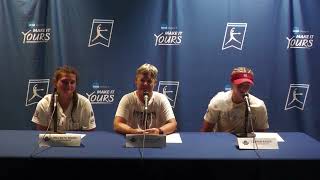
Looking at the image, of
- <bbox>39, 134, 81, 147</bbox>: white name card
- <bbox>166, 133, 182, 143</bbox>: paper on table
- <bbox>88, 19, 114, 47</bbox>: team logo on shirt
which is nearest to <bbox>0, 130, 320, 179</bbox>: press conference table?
<bbox>39, 134, 81, 147</bbox>: white name card

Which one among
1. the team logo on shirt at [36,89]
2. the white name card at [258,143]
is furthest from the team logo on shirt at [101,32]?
the white name card at [258,143]

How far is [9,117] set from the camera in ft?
12.7

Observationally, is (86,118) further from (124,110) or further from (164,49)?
(164,49)

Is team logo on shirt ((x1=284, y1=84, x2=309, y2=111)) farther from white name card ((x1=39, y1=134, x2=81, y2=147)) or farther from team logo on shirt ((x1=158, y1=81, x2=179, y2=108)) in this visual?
white name card ((x1=39, y1=134, x2=81, y2=147))

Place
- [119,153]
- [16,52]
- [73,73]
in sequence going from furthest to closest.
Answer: [16,52]
[73,73]
[119,153]

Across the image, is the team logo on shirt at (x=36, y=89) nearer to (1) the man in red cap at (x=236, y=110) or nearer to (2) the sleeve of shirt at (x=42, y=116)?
(2) the sleeve of shirt at (x=42, y=116)

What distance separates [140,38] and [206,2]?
0.72 m

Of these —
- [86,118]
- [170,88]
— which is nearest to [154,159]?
[86,118]

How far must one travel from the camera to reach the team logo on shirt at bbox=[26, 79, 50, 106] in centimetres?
385

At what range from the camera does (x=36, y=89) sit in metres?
3.85

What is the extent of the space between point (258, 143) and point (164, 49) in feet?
5.96

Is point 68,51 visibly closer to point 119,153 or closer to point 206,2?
point 206,2

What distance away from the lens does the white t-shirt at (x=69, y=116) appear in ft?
9.71

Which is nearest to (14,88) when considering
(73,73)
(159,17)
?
(73,73)
